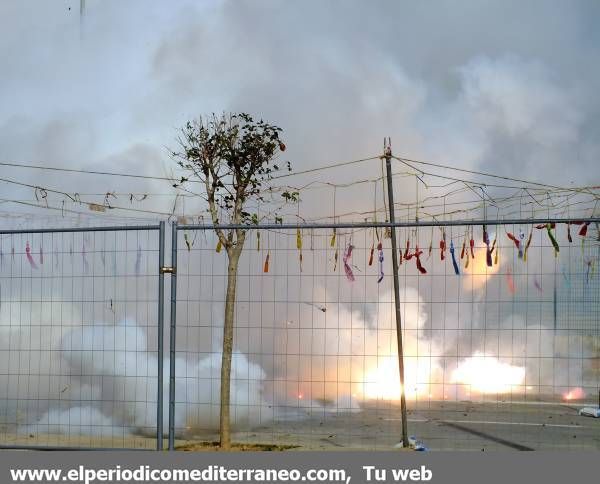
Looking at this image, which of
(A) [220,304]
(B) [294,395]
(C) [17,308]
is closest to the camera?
(B) [294,395]

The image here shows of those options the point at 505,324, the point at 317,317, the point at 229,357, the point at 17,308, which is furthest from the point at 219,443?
the point at 505,324

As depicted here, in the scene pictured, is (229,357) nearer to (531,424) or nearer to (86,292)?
(86,292)

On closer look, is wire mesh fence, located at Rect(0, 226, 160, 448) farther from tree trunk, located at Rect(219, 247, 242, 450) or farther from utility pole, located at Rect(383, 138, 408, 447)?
utility pole, located at Rect(383, 138, 408, 447)

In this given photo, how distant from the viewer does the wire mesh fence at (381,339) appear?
1148 centimetres

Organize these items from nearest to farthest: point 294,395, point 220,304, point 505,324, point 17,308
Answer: point 294,395 → point 17,308 → point 505,324 → point 220,304

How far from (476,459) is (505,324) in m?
6.61

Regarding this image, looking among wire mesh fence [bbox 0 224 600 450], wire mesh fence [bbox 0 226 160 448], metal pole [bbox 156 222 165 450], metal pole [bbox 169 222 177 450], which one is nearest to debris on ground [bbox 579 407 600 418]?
wire mesh fence [bbox 0 224 600 450]

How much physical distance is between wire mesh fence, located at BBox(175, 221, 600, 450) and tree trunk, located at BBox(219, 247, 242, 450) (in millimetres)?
223

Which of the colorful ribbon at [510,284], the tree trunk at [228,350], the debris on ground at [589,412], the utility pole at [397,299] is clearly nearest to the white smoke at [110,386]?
the tree trunk at [228,350]

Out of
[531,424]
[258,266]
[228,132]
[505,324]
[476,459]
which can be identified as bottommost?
[531,424]

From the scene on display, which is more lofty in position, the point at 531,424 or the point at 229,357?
the point at 229,357

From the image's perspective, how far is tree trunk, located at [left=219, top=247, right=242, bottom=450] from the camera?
13.0 meters

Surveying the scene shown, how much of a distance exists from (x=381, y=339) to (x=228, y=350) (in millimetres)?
3082

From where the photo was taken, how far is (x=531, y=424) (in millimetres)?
17766
